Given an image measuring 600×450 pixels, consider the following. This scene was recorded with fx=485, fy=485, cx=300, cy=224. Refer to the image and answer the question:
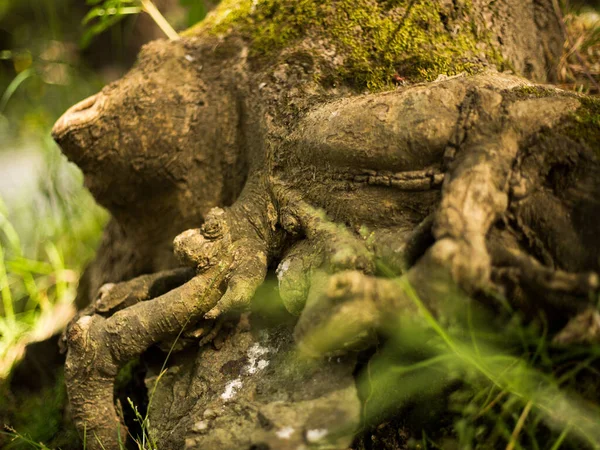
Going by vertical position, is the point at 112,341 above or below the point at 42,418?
above

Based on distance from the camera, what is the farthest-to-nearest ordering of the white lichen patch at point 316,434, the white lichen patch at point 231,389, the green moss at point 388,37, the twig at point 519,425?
the green moss at point 388,37, the white lichen patch at point 231,389, the white lichen patch at point 316,434, the twig at point 519,425

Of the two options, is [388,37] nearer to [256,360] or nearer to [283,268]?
[283,268]

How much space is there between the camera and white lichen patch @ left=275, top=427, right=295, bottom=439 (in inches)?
51.2

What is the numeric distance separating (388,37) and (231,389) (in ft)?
4.91

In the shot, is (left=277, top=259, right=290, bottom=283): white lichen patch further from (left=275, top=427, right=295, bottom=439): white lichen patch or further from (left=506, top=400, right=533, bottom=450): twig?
(left=506, top=400, right=533, bottom=450): twig

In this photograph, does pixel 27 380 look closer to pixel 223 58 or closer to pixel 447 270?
pixel 223 58

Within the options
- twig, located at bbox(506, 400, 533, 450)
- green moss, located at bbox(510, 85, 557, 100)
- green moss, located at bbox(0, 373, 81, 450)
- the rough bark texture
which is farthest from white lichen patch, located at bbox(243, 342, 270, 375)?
green moss, located at bbox(510, 85, 557, 100)

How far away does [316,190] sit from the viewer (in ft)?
5.76

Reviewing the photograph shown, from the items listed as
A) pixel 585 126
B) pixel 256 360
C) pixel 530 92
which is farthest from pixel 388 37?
pixel 256 360

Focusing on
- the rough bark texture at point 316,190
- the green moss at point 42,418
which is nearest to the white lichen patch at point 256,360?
the rough bark texture at point 316,190

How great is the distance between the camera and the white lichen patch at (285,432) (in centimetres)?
130

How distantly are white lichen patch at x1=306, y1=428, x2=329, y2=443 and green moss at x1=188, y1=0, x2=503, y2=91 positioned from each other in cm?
127

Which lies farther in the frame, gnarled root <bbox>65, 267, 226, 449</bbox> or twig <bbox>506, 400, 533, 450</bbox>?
gnarled root <bbox>65, 267, 226, 449</bbox>

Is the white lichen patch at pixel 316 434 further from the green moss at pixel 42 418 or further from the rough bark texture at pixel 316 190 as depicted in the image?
the green moss at pixel 42 418
